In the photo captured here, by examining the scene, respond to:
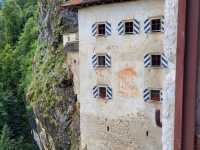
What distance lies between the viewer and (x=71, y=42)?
24.5 metres

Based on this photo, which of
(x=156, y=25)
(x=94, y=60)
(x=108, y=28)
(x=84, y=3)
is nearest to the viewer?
(x=156, y=25)

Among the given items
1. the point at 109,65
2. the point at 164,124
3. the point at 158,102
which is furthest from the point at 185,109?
the point at 109,65

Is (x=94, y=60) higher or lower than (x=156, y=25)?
lower

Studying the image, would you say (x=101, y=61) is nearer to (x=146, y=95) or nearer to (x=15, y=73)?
(x=146, y=95)

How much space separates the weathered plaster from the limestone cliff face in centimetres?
2156

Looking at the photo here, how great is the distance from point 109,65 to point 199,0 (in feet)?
57.3

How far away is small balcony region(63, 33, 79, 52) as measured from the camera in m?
23.9

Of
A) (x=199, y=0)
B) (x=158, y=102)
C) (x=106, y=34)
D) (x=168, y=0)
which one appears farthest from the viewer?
(x=106, y=34)

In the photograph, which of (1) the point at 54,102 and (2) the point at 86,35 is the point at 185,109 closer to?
(2) the point at 86,35

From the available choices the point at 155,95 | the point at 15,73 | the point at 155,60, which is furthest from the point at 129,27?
the point at 15,73

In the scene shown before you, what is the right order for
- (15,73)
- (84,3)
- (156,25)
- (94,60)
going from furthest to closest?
1. (15,73)
2. (94,60)
3. (84,3)
4. (156,25)

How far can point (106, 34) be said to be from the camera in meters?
20.4

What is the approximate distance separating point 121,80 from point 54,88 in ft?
26.0

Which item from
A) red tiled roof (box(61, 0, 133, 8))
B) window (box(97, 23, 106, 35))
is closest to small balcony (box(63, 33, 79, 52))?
red tiled roof (box(61, 0, 133, 8))
